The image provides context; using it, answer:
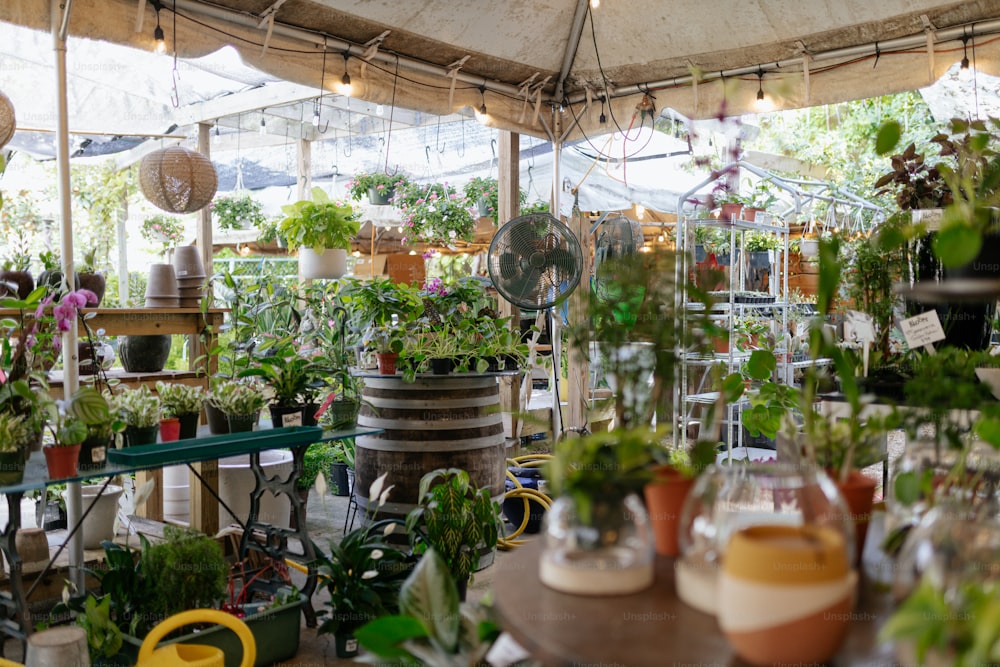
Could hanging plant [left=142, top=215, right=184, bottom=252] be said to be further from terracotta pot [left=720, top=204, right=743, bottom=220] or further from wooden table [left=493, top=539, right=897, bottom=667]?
wooden table [left=493, top=539, right=897, bottom=667]

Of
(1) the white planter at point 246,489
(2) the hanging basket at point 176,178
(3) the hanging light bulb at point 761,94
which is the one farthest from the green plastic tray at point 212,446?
(3) the hanging light bulb at point 761,94

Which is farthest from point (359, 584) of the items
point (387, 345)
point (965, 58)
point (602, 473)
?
point (965, 58)

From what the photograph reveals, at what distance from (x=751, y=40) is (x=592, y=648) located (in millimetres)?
3916

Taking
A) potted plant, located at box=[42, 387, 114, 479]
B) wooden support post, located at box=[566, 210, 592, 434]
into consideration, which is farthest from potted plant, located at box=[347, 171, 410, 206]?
potted plant, located at box=[42, 387, 114, 479]

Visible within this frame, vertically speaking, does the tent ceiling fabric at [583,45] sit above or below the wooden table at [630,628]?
above

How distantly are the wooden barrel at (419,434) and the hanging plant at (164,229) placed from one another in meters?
4.88

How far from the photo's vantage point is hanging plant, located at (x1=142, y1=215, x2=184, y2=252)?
797 cm

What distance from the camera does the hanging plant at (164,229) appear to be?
26.2 ft

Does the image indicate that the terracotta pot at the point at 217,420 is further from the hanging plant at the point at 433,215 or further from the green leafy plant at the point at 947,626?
the hanging plant at the point at 433,215

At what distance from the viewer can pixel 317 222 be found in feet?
12.7

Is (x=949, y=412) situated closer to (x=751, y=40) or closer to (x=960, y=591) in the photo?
(x=960, y=591)

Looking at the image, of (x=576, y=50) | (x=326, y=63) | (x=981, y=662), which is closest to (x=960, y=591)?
(x=981, y=662)

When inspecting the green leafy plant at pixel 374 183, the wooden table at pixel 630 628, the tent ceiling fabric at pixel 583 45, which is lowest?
the wooden table at pixel 630 628

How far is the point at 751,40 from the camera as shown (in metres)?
4.26
